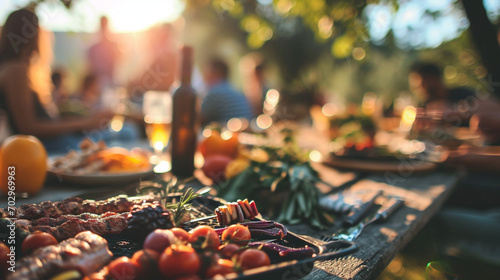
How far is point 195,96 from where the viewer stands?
2.16 meters

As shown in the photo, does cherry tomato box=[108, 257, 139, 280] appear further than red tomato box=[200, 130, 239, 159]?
No

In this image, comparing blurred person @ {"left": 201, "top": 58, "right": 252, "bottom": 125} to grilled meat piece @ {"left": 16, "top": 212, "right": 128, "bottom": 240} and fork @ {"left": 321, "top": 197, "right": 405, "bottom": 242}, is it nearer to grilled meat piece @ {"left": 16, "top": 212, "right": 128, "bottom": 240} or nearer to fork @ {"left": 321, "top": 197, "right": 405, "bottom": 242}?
fork @ {"left": 321, "top": 197, "right": 405, "bottom": 242}

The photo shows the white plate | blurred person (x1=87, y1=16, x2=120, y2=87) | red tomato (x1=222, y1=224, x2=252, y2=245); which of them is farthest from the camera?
blurred person (x1=87, y1=16, x2=120, y2=87)

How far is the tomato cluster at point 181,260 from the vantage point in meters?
0.75

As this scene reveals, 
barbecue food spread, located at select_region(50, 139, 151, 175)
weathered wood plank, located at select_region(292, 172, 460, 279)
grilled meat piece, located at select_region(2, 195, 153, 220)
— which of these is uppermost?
barbecue food spread, located at select_region(50, 139, 151, 175)

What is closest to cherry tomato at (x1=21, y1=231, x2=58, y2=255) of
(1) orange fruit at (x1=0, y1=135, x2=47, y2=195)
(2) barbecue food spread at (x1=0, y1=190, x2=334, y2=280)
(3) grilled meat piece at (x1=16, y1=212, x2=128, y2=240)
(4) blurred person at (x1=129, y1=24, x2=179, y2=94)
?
(2) barbecue food spread at (x1=0, y1=190, x2=334, y2=280)

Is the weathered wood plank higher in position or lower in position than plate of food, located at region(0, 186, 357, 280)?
lower

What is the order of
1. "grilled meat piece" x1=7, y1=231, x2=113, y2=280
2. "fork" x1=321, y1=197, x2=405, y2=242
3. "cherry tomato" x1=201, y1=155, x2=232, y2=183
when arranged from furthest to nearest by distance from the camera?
"cherry tomato" x1=201, y1=155, x2=232, y2=183, "fork" x1=321, y1=197, x2=405, y2=242, "grilled meat piece" x1=7, y1=231, x2=113, y2=280

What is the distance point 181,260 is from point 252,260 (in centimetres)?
17

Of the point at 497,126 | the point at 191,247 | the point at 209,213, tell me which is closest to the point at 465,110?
the point at 497,126

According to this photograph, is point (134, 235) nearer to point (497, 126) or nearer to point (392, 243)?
point (392, 243)

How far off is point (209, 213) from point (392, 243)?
0.71 meters

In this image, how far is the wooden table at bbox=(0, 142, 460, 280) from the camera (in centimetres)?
108

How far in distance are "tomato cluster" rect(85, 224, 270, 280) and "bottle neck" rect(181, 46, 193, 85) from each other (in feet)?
4.65
